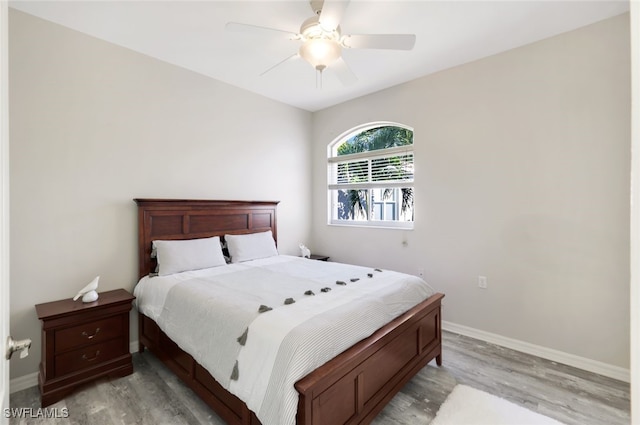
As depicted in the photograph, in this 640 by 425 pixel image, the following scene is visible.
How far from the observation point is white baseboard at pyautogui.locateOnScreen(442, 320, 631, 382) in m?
2.49

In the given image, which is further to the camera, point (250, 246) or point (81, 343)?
point (250, 246)

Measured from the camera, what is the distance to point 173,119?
3.26 metres

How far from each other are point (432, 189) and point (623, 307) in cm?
188

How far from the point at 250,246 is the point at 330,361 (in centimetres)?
218

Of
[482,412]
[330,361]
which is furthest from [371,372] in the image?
[482,412]

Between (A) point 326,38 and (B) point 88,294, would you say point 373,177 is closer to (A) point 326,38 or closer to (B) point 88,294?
(A) point 326,38

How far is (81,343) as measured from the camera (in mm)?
2326

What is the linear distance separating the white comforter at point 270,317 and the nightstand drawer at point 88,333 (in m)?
0.25

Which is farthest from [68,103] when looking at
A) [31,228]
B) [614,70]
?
[614,70]

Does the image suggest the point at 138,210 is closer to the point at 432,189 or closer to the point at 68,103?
the point at 68,103

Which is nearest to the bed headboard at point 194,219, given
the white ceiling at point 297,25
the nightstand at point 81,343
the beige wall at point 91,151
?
the beige wall at point 91,151

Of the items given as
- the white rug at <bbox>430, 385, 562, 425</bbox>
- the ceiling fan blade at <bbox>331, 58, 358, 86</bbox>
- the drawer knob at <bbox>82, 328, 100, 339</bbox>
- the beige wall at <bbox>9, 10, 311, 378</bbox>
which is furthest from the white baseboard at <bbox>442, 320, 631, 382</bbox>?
the drawer knob at <bbox>82, 328, 100, 339</bbox>

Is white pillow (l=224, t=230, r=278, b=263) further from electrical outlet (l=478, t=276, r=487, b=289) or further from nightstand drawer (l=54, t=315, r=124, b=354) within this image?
electrical outlet (l=478, t=276, r=487, b=289)

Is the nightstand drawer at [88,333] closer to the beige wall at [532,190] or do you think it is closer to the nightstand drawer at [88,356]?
the nightstand drawer at [88,356]
